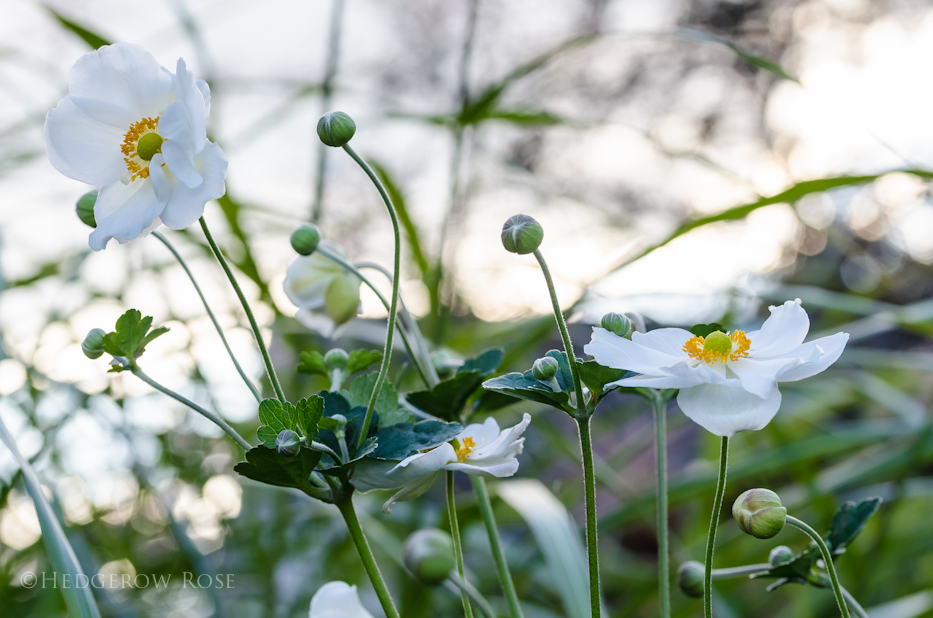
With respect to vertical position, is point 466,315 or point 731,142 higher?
point 731,142

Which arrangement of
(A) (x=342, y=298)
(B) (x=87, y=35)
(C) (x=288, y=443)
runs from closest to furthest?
(C) (x=288, y=443), (A) (x=342, y=298), (B) (x=87, y=35)

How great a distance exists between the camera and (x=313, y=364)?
211 millimetres

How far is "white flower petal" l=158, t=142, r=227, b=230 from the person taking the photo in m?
0.16

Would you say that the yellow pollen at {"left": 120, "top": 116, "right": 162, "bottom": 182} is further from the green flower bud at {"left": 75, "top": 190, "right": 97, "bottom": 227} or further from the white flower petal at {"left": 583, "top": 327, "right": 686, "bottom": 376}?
the white flower petal at {"left": 583, "top": 327, "right": 686, "bottom": 376}

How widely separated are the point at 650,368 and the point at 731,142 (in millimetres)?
3364

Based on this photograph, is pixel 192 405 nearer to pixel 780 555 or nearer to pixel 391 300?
pixel 391 300

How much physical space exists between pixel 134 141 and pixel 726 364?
20 centimetres

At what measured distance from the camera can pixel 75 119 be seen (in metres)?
0.20

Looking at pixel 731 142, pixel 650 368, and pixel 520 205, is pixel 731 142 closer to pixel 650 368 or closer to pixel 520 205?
pixel 520 205

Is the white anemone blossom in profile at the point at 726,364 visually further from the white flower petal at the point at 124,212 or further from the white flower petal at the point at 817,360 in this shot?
the white flower petal at the point at 124,212

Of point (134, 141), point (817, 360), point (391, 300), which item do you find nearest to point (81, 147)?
point (134, 141)

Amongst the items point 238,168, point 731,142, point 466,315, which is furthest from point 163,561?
point 731,142

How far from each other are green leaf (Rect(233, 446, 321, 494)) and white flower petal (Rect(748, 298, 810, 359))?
13 cm

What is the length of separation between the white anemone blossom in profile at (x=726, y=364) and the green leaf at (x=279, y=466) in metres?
0.07
